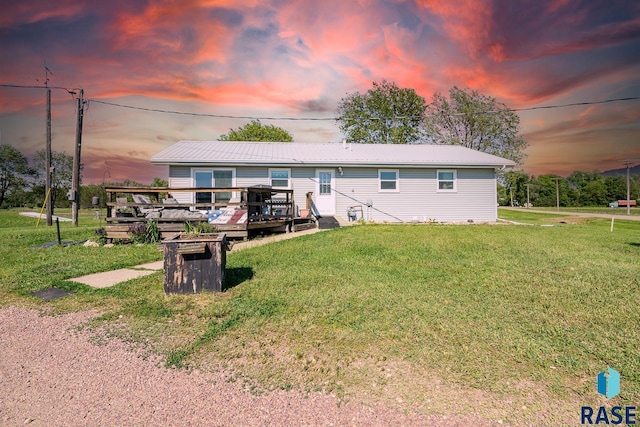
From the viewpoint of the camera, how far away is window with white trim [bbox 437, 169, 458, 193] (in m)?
15.9

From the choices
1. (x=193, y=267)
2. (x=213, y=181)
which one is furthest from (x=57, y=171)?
(x=193, y=267)

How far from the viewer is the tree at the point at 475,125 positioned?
32438 mm

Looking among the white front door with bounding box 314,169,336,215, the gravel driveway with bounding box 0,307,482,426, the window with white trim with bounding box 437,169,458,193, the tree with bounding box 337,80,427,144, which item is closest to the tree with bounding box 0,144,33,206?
the tree with bounding box 337,80,427,144

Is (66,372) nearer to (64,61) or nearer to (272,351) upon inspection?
(272,351)

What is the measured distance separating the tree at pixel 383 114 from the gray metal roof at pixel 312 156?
1631 centimetres

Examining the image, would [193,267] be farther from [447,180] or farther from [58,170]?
[58,170]

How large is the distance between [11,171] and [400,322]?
51.9 m

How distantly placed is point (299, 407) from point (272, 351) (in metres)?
0.81

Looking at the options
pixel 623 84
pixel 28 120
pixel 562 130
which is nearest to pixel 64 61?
pixel 28 120

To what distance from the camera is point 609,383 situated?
7.82ft

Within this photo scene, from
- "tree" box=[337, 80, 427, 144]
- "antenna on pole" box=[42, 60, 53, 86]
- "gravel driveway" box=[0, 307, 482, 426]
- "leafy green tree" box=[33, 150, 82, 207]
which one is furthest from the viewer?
"leafy green tree" box=[33, 150, 82, 207]

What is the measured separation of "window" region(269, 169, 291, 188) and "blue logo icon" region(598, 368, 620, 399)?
43.3 feet

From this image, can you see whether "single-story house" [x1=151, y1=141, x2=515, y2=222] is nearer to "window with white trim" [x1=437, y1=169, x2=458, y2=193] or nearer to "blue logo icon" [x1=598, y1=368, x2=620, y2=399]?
"window with white trim" [x1=437, y1=169, x2=458, y2=193]

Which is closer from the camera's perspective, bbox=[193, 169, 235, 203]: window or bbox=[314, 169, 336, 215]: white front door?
bbox=[193, 169, 235, 203]: window
